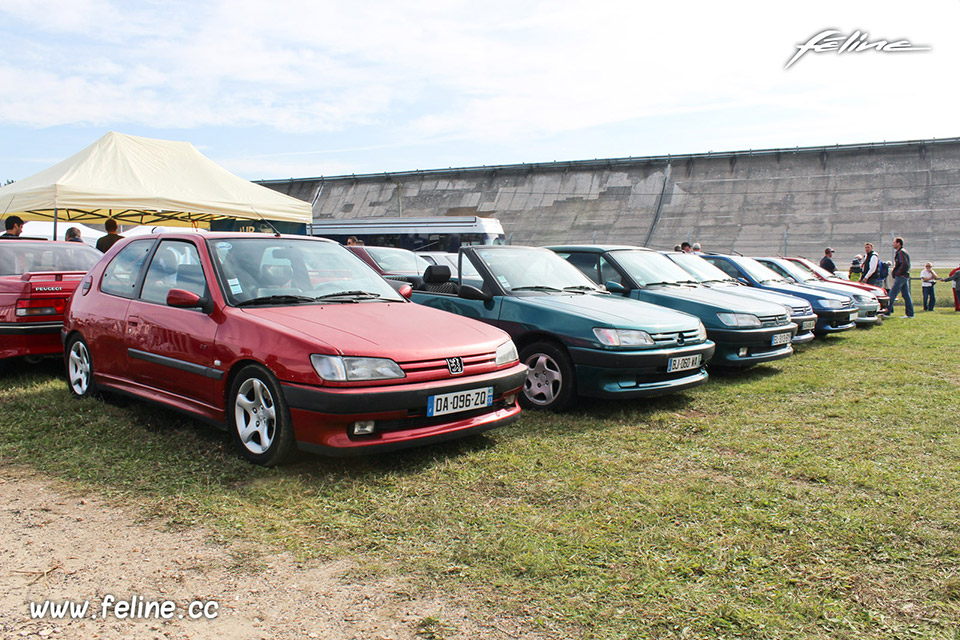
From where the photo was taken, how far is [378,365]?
3674 mm

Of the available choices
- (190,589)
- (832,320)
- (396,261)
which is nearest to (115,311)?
(190,589)

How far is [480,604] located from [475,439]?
2.11 metres

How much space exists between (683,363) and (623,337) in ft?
2.13

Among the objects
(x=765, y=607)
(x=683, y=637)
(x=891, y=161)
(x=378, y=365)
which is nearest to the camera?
(x=683, y=637)

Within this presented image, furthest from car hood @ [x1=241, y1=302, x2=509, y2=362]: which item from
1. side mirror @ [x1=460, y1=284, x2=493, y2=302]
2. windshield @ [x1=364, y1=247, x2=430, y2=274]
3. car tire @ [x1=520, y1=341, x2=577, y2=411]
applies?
windshield @ [x1=364, y1=247, x2=430, y2=274]

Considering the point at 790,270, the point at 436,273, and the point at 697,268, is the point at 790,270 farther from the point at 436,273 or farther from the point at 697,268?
the point at 436,273

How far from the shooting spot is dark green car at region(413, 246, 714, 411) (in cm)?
528

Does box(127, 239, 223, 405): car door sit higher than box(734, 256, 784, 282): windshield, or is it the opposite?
box(734, 256, 784, 282): windshield

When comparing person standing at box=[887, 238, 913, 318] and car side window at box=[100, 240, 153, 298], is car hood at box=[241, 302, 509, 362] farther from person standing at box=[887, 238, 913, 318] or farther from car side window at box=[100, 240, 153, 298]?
person standing at box=[887, 238, 913, 318]

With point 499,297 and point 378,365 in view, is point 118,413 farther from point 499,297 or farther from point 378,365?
point 499,297

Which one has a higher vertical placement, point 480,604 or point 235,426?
point 235,426

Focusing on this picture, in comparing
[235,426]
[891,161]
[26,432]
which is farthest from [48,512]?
[891,161]

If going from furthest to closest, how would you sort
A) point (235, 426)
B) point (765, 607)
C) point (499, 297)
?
1. point (499, 297)
2. point (235, 426)
3. point (765, 607)

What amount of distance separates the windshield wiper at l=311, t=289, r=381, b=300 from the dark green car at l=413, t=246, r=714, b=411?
105 cm
